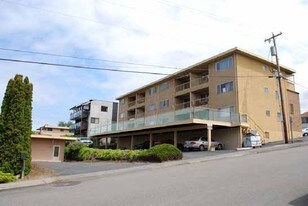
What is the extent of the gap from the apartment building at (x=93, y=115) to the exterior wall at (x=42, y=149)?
43628 millimetres

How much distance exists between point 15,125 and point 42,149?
1471 centimetres

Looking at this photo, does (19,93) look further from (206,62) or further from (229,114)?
(206,62)

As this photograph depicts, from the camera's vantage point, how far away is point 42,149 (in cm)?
2997

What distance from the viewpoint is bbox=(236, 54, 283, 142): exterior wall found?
3491 cm

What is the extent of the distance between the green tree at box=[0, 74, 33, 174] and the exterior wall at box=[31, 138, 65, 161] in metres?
14.0

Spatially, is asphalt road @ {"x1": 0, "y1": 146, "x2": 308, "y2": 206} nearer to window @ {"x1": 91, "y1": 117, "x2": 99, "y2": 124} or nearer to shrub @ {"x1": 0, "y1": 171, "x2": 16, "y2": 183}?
shrub @ {"x1": 0, "y1": 171, "x2": 16, "y2": 183}

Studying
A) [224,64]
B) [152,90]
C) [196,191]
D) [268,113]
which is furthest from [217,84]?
[196,191]

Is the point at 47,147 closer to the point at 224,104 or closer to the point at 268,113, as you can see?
the point at 224,104

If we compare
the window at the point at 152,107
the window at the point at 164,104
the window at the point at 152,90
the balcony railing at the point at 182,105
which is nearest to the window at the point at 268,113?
the balcony railing at the point at 182,105

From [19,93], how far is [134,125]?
23.7 metres

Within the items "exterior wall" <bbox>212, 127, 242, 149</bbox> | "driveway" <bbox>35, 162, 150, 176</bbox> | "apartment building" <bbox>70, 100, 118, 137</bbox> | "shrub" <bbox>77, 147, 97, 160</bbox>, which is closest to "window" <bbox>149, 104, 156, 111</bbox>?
"exterior wall" <bbox>212, 127, 242, 149</bbox>

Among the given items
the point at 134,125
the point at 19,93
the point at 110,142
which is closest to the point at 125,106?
the point at 110,142

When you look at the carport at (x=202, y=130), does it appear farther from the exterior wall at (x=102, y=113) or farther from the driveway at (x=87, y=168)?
the exterior wall at (x=102, y=113)

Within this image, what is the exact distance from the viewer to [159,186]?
35.2 ft
